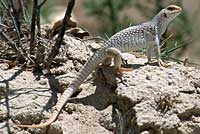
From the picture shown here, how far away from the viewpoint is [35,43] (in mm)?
5613

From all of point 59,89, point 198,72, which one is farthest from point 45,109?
point 198,72

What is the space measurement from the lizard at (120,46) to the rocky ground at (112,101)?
10cm

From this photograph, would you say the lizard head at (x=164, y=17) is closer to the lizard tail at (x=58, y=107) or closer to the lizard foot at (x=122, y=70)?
the lizard foot at (x=122, y=70)

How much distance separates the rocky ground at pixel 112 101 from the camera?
4.79 m

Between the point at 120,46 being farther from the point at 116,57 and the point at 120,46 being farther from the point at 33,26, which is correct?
the point at 33,26

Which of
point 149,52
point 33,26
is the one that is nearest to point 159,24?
point 149,52

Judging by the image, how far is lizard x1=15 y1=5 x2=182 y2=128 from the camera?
505cm

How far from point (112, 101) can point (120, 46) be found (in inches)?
18.0

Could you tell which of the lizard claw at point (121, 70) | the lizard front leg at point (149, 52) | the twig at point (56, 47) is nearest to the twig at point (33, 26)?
the twig at point (56, 47)

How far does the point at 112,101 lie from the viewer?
5.07 metres

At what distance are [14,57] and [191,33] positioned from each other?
529cm

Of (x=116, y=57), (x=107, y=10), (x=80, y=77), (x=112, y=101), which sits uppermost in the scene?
(x=116, y=57)

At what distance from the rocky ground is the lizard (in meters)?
0.10

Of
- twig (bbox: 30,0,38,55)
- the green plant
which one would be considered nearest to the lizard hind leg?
twig (bbox: 30,0,38,55)
